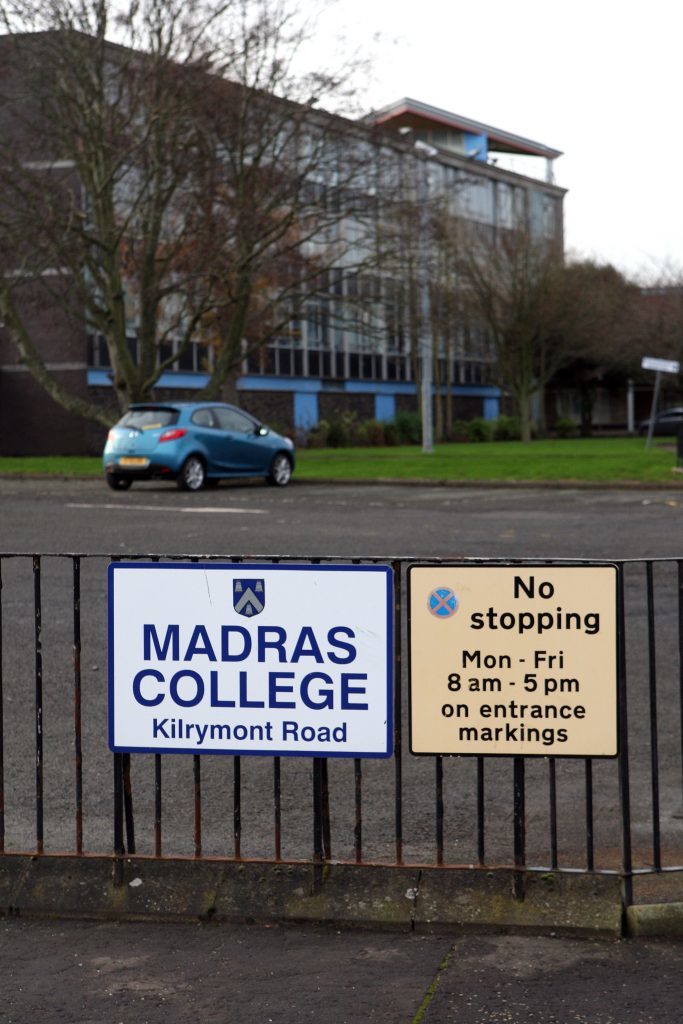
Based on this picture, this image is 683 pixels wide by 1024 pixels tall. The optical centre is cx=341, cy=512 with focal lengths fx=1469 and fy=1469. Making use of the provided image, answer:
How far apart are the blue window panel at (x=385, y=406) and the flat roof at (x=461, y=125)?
13477mm

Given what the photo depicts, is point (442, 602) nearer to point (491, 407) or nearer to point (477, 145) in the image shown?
point (491, 407)

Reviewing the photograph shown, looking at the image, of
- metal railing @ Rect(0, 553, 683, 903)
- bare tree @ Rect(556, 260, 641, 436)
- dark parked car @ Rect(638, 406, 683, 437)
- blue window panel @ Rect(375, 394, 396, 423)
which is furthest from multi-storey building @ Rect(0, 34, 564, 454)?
metal railing @ Rect(0, 553, 683, 903)

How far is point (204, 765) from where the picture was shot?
7.60 m

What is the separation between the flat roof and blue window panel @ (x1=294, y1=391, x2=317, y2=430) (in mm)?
15619

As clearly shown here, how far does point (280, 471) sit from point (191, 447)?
2.13 m

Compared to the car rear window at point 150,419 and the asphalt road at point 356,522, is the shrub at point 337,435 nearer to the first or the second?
the car rear window at point 150,419

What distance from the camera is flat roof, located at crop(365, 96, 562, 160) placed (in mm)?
74688

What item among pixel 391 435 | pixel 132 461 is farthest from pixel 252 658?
pixel 391 435

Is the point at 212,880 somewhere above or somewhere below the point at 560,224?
below

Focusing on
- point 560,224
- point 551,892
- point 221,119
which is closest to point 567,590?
point 551,892

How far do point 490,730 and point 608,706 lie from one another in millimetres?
410

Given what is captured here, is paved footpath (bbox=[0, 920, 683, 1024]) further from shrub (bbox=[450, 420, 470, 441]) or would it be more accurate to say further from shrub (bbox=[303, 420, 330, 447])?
shrub (bbox=[450, 420, 470, 441])

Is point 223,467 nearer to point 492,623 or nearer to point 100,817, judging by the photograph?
point 100,817

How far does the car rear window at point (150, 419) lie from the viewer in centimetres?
2523
